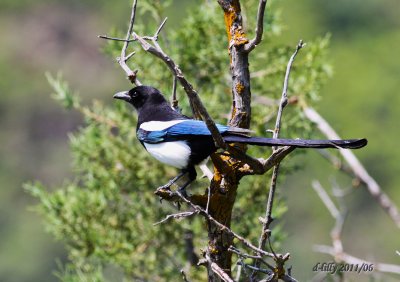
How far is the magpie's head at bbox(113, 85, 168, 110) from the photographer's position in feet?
14.6

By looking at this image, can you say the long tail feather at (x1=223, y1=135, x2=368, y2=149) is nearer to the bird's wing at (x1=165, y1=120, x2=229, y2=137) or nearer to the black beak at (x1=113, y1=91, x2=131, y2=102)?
the bird's wing at (x1=165, y1=120, x2=229, y2=137)

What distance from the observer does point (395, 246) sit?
65.8 feet

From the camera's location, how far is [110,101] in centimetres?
2455

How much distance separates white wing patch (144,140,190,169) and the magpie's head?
13.3 inches

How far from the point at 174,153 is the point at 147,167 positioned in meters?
1.03

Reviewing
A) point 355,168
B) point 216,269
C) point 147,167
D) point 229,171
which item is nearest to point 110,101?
point 147,167

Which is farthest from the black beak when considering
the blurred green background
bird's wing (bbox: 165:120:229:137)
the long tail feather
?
the blurred green background

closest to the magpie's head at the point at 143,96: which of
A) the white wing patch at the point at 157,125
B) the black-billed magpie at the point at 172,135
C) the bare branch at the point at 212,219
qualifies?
the black-billed magpie at the point at 172,135

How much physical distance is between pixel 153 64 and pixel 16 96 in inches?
1107

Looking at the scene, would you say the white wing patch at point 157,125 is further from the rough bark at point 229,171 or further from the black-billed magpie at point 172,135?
the rough bark at point 229,171

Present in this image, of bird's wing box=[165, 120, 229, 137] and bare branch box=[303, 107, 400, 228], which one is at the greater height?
bare branch box=[303, 107, 400, 228]

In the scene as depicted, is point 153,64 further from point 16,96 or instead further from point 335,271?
point 16,96

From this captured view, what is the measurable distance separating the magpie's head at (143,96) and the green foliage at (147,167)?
0.40m

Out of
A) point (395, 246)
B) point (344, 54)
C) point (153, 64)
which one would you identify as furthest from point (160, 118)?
point (344, 54)
